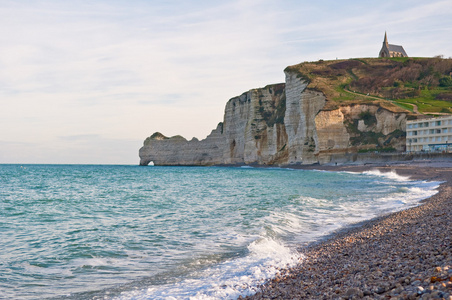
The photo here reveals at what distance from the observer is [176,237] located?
12055 mm

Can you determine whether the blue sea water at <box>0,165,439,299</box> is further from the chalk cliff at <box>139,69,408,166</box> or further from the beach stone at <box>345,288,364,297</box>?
the chalk cliff at <box>139,69,408,166</box>

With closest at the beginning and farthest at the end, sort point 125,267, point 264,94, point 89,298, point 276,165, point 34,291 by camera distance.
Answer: point 89,298, point 34,291, point 125,267, point 276,165, point 264,94

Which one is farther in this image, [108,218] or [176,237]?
[108,218]

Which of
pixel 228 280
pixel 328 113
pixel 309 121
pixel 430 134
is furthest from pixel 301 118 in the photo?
pixel 228 280

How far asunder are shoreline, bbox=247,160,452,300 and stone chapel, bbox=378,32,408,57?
131m

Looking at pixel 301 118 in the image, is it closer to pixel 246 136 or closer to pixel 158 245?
pixel 246 136

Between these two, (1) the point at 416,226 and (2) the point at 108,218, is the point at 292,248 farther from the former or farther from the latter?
(2) the point at 108,218

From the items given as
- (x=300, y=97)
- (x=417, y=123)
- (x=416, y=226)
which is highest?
(x=300, y=97)

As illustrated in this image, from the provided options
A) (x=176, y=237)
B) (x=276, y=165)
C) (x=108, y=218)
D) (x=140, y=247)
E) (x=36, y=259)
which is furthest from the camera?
(x=276, y=165)

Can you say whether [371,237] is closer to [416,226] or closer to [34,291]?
[416,226]

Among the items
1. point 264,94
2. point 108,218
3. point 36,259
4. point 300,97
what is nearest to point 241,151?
point 264,94

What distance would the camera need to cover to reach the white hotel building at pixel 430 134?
66637 mm

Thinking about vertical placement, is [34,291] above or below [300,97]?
below

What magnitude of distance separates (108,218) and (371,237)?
35.1 ft
